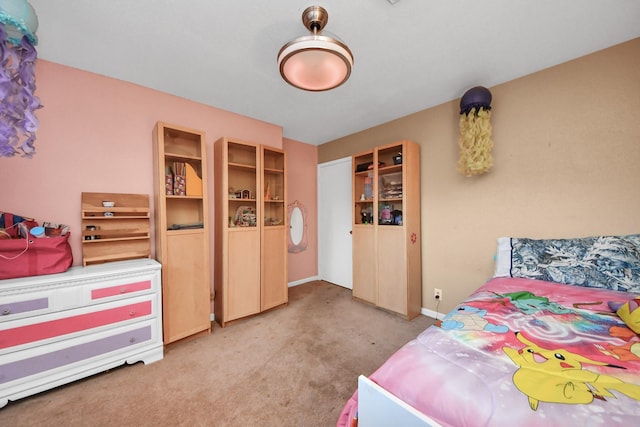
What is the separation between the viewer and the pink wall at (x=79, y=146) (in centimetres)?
180

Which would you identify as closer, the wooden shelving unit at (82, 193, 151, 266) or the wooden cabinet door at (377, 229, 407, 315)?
the wooden shelving unit at (82, 193, 151, 266)

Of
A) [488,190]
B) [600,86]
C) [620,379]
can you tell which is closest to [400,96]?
[488,190]

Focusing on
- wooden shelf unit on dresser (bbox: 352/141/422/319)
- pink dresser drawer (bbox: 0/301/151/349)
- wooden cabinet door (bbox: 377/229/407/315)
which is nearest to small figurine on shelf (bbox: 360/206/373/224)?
wooden shelf unit on dresser (bbox: 352/141/422/319)

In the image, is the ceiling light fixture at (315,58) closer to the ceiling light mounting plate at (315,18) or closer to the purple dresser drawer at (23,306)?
the ceiling light mounting plate at (315,18)

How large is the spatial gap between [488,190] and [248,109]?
2774mm

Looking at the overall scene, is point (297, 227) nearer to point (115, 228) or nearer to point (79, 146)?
point (115, 228)

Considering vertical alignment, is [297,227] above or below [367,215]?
below

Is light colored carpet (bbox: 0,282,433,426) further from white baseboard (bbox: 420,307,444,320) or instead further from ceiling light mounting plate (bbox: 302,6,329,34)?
ceiling light mounting plate (bbox: 302,6,329,34)

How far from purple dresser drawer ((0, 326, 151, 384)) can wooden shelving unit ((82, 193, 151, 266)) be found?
2.19 ft

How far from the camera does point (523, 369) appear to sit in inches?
31.0

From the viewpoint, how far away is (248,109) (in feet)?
8.98

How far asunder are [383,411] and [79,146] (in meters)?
2.84

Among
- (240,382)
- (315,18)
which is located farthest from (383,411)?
(315,18)

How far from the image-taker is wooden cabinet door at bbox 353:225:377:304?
9.85ft
